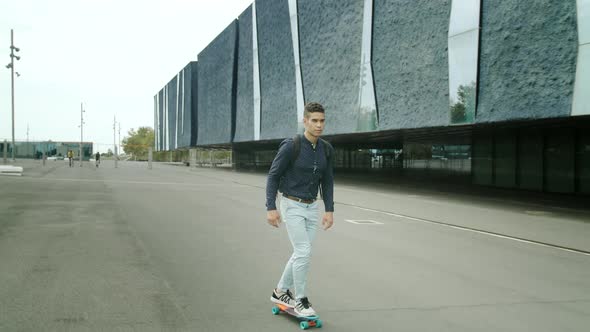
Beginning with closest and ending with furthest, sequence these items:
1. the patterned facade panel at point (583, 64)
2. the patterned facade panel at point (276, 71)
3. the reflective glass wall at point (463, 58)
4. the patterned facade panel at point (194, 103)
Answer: the patterned facade panel at point (583, 64) → the reflective glass wall at point (463, 58) → the patterned facade panel at point (276, 71) → the patterned facade panel at point (194, 103)

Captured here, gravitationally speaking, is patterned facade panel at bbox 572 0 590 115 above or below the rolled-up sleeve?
above

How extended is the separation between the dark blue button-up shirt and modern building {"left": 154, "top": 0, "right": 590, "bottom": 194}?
11.0 metres

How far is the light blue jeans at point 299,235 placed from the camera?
439 centimetres

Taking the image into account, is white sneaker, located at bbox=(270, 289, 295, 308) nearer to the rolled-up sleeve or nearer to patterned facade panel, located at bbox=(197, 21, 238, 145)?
the rolled-up sleeve

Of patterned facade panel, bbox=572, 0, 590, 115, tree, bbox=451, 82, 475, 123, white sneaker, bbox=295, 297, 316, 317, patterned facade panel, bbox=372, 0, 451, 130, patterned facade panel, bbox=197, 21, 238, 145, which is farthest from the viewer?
patterned facade panel, bbox=197, 21, 238, 145

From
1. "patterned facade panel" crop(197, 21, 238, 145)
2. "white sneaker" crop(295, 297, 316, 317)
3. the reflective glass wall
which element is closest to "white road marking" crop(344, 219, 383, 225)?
"white sneaker" crop(295, 297, 316, 317)

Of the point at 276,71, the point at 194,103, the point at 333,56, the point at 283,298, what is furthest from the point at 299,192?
the point at 194,103

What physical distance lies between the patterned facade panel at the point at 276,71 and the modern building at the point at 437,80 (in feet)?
0.26

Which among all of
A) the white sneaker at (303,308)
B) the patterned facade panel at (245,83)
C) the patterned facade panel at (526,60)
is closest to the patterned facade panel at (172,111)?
the patterned facade panel at (245,83)

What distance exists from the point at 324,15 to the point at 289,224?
24.6 meters

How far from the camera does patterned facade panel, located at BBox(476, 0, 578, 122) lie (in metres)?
13.5

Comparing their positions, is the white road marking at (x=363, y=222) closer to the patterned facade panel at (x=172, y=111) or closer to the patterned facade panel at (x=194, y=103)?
the patterned facade panel at (x=194, y=103)

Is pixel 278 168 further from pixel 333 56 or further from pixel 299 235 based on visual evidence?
pixel 333 56

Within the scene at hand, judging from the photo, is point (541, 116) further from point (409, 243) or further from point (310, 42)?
point (310, 42)
